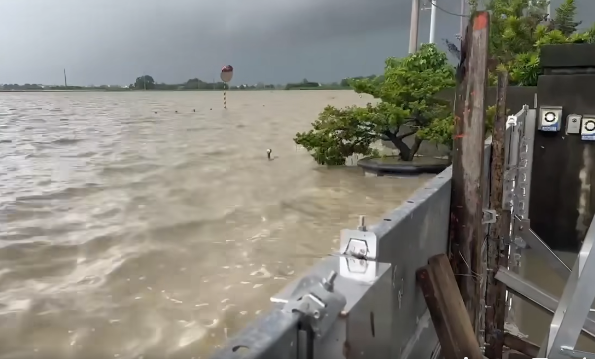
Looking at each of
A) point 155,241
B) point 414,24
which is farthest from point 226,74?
point 155,241

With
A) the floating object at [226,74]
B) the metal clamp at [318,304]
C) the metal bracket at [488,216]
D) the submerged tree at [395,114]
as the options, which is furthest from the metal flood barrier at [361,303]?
the floating object at [226,74]

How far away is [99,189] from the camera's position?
449 inches

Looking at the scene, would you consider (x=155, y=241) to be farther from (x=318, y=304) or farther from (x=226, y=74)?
(x=226, y=74)

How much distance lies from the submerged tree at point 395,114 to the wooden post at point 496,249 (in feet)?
22.9

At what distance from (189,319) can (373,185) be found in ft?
23.1

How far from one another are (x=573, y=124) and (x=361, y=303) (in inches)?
205

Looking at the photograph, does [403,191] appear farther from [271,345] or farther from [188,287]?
[271,345]

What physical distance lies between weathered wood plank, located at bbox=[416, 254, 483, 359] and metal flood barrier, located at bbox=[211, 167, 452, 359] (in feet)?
0.22

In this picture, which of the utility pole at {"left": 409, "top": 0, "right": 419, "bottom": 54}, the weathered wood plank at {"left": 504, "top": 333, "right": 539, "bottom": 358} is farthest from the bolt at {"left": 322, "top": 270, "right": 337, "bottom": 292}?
the utility pole at {"left": 409, "top": 0, "right": 419, "bottom": 54}

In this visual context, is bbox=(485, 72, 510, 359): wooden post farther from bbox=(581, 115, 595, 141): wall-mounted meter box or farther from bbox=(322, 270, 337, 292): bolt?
bbox=(322, 270, 337, 292): bolt

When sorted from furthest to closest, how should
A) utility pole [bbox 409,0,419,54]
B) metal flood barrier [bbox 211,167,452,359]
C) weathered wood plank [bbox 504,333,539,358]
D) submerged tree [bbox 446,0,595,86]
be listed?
utility pole [bbox 409,0,419,54], submerged tree [bbox 446,0,595,86], weathered wood plank [bbox 504,333,539,358], metal flood barrier [bbox 211,167,452,359]

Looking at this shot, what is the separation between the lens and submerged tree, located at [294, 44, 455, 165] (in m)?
11.8

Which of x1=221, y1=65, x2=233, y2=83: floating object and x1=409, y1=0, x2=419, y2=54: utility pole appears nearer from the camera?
x1=409, y1=0, x2=419, y2=54: utility pole

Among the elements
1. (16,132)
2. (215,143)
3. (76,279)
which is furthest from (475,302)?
(16,132)
